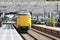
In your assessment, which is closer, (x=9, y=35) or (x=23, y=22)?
Result: (x=9, y=35)

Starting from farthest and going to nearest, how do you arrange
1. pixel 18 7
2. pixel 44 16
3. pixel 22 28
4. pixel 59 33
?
pixel 44 16, pixel 18 7, pixel 22 28, pixel 59 33

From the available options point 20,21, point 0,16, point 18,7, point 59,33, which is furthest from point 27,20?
point 0,16

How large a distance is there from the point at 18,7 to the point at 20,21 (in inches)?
1586

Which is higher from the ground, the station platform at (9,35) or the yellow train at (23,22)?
the yellow train at (23,22)

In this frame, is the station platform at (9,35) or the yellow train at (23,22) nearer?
the station platform at (9,35)

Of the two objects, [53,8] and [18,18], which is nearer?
[18,18]

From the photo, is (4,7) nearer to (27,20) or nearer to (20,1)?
(20,1)

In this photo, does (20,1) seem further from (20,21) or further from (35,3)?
(20,21)

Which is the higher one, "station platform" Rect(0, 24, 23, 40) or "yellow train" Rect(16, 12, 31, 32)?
"yellow train" Rect(16, 12, 31, 32)

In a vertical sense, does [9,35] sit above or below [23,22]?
below

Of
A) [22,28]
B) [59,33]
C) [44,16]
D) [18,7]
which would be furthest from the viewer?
[44,16]

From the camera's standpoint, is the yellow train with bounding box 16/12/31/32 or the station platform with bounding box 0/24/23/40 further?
the yellow train with bounding box 16/12/31/32

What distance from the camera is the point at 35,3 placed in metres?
77.8

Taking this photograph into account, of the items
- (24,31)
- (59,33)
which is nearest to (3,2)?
(24,31)
